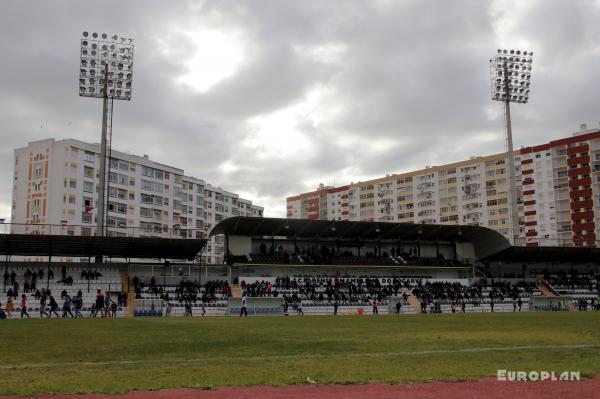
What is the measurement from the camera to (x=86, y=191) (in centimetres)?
10756

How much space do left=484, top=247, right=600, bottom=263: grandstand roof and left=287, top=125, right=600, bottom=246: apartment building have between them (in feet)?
123

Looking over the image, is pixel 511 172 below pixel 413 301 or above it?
above

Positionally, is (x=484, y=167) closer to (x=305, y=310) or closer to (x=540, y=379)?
(x=305, y=310)

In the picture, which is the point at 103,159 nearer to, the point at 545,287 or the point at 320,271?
the point at 320,271

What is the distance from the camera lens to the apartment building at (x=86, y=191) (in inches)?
4109

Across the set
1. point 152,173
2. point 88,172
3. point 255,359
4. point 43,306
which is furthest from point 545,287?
point 152,173

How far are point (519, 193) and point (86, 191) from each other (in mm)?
95626

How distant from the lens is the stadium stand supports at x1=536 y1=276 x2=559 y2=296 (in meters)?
72.6

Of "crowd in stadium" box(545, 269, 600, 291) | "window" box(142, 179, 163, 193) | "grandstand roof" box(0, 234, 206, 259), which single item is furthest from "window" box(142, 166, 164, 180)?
"crowd in stadium" box(545, 269, 600, 291)

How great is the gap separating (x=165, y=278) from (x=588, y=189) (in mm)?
100362

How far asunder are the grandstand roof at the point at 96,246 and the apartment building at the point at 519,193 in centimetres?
7567

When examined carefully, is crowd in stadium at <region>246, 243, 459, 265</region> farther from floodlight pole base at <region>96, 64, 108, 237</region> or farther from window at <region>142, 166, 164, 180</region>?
window at <region>142, 166, 164, 180</region>

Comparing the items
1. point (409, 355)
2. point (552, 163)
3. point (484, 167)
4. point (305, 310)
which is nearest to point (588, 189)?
point (552, 163)

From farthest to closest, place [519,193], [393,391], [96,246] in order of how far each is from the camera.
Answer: [519,193]
[96,246]
[393,391]
